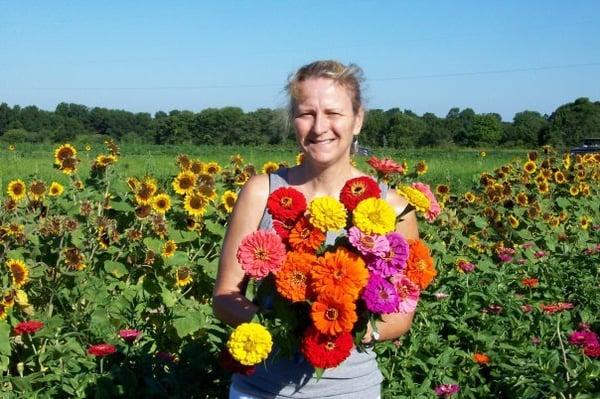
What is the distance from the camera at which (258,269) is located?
171 cm

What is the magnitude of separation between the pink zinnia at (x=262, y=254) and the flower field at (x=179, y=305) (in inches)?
46.1

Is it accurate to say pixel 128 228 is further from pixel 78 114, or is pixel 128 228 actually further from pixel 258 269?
pixel 78 114

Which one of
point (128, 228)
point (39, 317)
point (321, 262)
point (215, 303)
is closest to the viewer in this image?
point (321, 262)

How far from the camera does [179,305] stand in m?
4.07

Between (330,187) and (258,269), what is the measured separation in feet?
1.71

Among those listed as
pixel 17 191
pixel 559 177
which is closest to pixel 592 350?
pixel 17 191

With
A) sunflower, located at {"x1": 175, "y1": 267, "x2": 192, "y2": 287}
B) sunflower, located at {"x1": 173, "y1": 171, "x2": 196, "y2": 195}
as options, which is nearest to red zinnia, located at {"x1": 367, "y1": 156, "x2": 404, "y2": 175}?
sunflower, located at {"x1": 175, "y1": 267, "x2": 192, "y2": 287}

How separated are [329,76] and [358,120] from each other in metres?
0.18

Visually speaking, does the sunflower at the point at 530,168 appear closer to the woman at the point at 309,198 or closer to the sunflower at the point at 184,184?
the sunflower at the point at 184,184

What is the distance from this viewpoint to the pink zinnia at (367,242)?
1.68 metres

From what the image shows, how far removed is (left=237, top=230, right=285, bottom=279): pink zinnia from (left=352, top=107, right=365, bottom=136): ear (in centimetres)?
56

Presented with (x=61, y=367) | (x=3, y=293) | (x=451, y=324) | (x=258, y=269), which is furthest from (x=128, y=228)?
(x=258, y=269)

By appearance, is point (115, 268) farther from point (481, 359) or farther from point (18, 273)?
point (481, 359)

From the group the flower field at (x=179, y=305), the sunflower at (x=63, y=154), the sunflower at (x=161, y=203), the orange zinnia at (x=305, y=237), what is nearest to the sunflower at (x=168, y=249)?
the flower field at (x=179, y=305)
